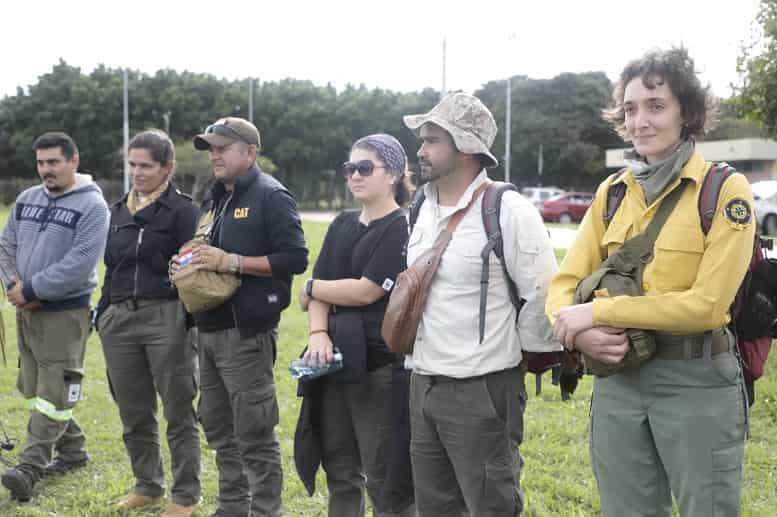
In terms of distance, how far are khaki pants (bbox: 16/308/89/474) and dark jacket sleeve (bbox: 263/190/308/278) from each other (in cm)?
185

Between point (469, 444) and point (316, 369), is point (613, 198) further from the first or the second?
point (316, 369)

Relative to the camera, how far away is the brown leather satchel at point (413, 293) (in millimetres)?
2994

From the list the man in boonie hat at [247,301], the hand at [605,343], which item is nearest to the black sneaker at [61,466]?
the man in boonie hat at [247,301]

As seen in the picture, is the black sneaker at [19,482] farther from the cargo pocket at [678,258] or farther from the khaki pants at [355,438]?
the cargo pocket at [678,258]

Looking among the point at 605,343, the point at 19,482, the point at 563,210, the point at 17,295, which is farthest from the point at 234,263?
the point at 563,210

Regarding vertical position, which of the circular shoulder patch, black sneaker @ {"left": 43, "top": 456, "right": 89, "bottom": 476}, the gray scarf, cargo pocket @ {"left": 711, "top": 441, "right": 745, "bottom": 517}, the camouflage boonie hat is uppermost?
the camouflage boonie hat

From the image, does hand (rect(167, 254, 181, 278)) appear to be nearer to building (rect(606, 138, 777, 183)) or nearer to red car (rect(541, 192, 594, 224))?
red car (rect(541, 192, 594, 224))

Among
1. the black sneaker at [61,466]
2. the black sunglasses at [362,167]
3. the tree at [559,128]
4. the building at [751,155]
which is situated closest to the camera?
the black sunglasses at [362,167]

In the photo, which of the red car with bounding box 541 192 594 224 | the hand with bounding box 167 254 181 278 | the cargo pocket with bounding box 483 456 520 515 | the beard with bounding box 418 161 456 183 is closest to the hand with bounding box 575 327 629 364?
the cargo pocket with bounding box 483 456 520 515

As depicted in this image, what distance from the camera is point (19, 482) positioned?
4.74 meters

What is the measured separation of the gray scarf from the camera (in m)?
2.47

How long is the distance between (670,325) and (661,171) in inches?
19.8

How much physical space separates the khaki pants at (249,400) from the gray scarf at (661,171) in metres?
2.31

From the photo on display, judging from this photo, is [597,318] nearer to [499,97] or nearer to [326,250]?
[326,250]
